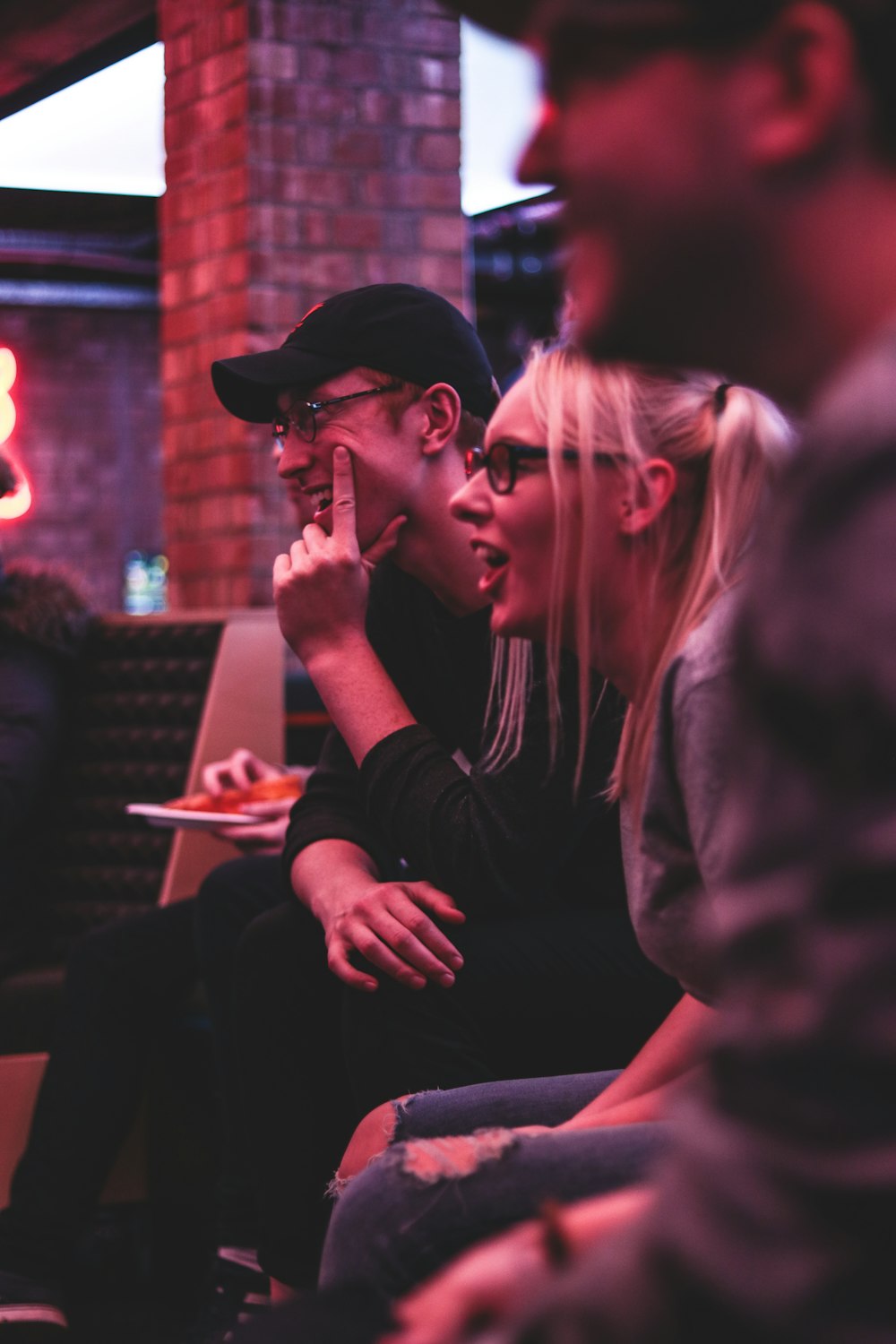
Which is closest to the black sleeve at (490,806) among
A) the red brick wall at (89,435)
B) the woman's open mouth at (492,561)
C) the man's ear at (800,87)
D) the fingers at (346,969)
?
the fingers at (346,969)

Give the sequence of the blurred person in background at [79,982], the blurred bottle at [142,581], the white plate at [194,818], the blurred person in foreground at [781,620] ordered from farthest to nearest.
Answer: the blurred bottle at [142,581]
the white plate at [194,818]
the blurred person in background at [79,982]
the blurred person in foreground at [781,620]

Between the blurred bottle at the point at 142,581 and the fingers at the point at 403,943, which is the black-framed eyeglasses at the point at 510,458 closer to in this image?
the fingers at the point at 403,943

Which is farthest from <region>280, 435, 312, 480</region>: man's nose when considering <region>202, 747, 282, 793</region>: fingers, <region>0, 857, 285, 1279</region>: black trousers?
<region>202, 747, 282, 793</region>: fingers

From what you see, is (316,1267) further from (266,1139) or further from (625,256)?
(625,256)

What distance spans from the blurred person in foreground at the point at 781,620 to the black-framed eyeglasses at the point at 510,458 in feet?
1.87

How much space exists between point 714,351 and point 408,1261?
0.61 meters

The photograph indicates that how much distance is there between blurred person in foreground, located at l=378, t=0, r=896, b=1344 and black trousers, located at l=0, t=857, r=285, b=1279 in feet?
4.52

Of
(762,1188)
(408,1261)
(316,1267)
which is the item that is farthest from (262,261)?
(762,1188)

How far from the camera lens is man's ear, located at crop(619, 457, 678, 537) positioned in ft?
3.78

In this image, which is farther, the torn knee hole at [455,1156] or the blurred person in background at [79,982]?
the blurred person in background at [79,982]

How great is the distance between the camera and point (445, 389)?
1.77 metres

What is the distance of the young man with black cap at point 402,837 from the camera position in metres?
1.44

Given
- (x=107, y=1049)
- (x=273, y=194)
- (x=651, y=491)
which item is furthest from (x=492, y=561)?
(x=273, y=194)

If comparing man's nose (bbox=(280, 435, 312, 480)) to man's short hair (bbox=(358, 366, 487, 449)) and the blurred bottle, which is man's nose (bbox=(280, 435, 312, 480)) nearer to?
man's short hair (bbox=(358, 366, 487, 449))
